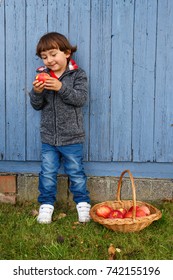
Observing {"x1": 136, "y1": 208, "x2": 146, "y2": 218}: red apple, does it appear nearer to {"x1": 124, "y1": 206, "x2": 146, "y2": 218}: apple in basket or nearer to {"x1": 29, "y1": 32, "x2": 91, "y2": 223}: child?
{"x1": 124, "y1": 206, "x2": 146, "y2": 218}: apple in basket

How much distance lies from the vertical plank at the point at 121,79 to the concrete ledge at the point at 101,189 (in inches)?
10.0

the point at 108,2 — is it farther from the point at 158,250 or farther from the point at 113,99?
the point at 158,250

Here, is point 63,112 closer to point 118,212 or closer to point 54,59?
point 54,59

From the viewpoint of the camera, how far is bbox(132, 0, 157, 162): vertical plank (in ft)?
13.4

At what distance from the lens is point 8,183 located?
14.4ft

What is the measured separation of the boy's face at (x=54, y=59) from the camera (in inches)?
152

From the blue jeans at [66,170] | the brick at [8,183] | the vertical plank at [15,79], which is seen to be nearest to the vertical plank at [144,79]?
the blue jeans at [66,170]

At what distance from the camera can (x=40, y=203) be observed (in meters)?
4.21

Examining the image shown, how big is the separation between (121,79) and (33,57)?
82 cm

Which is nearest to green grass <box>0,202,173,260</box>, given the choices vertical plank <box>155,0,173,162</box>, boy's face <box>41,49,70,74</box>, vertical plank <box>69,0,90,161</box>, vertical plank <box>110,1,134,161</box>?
vertical plank <box>155,0,173,162</box>

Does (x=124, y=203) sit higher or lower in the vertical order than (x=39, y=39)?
lower

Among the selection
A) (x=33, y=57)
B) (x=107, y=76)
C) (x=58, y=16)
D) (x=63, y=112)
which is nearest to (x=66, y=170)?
(x=63, y=112)

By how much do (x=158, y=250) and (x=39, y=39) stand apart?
6.96ft
